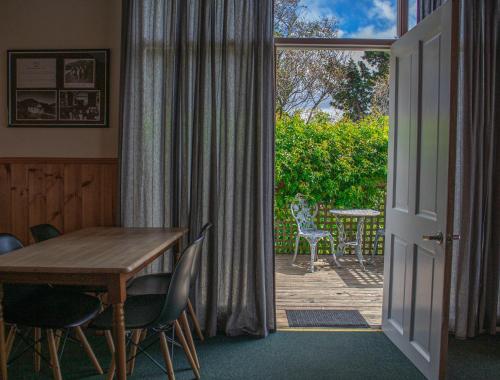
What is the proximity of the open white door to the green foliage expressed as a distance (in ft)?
10.7

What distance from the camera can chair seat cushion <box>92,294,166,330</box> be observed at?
7.41 ft

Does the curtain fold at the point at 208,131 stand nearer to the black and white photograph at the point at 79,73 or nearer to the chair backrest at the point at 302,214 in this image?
the black and white photograph at the point at 79,73

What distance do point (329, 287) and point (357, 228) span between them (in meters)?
1.57

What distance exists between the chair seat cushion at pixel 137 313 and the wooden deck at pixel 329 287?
4.42ft

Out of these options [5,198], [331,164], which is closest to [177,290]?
[5,198]

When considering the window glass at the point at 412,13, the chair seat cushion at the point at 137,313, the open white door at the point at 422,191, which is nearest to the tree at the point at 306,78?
the window glass at the point at 412,13

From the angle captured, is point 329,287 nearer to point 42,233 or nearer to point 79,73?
point 42,233

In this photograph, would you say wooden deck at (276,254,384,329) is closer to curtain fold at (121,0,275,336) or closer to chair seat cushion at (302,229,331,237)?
chair seat cushion at (302,229,331,237)

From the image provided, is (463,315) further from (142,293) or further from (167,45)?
(167,45)

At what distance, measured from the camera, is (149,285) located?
2.95 metres

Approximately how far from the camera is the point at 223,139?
11.1 feet

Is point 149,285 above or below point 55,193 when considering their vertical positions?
below

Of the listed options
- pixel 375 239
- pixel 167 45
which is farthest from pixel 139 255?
pixel 375 239

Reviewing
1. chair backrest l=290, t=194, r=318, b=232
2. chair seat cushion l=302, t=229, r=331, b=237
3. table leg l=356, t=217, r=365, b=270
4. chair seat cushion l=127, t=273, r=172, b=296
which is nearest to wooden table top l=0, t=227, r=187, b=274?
chair seat cushion l=127, t=273, r=172, b=296
